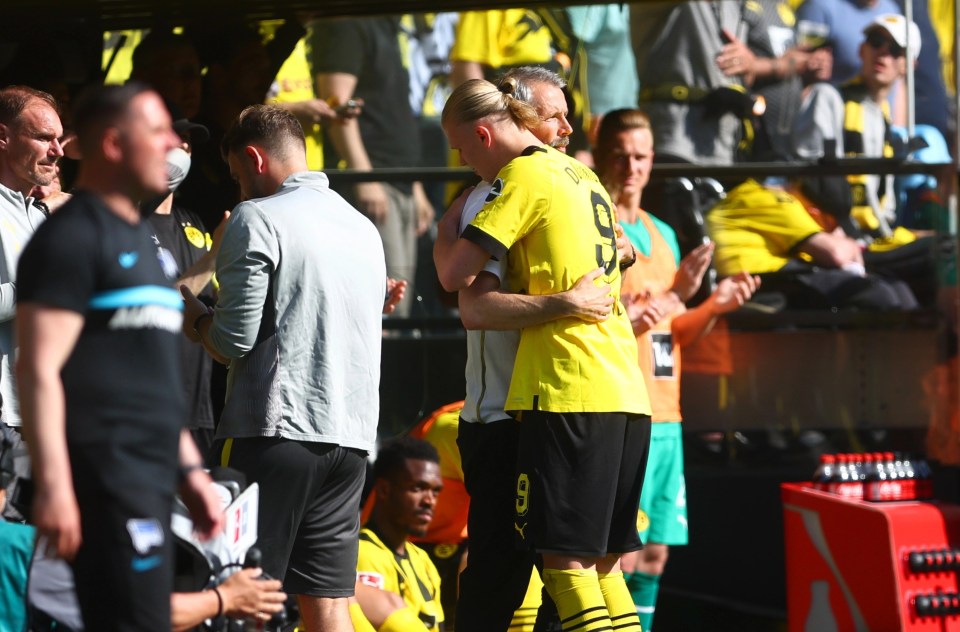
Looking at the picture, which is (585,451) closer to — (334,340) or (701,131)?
(334,340)

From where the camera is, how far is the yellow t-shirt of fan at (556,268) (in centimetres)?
356

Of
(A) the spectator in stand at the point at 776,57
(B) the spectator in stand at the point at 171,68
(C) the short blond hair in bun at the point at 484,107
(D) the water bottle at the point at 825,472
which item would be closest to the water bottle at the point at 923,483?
(D) the water bottle at the point at 825,472

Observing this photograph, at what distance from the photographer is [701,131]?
584 centimetres

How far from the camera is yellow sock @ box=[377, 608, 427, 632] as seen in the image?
188 inches

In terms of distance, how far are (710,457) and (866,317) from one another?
83 centimetres

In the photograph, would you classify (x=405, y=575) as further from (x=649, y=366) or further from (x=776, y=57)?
(x=776, y=57)

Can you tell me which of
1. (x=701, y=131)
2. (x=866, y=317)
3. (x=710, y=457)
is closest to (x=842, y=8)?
(x=701, y=131)

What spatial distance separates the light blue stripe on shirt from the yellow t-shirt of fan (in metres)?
1.07

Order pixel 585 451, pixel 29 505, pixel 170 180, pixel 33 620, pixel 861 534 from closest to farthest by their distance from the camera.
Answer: pixel 33 620
pixel 585 451
pixel 29 505
pixel 170 180
pixel 861 534

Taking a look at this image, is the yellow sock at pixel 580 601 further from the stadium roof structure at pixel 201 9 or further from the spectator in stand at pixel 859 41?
the spectator in stand at pixel 859 41

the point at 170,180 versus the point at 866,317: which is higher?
the point at 170,180

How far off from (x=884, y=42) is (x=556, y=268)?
2870 millimetres

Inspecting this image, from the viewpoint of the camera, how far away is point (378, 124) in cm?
573

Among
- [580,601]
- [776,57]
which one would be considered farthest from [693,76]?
[580,601]
